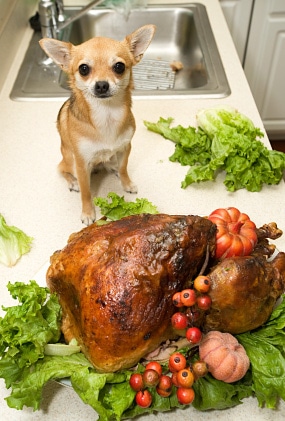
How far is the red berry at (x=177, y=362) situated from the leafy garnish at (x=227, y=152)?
0.61m

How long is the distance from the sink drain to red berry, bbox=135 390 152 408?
1380 millimetres

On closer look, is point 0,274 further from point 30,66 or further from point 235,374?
point 30,66

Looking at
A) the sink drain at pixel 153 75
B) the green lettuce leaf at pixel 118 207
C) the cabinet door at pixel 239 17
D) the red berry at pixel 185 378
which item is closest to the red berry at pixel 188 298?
the red berry at pixel 185 378

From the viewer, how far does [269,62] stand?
92.0 inches

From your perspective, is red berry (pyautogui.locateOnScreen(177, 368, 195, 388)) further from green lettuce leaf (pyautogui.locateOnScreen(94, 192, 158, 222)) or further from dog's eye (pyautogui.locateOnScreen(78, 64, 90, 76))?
dog's eye (pyautogui.locateOnScreen(78, 64, 90, 76))

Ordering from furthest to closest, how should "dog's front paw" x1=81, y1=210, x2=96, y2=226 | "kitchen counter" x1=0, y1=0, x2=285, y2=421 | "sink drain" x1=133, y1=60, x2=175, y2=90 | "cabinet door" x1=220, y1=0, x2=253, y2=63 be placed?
"cabinet door" x1=220, y1=0, x2=253, y2=63, "sink drain" x1=133, y1=60, x2=175, y2=90, "dog's front paw" x1=81, y1=210, x2=96, y2=226, "kitchen counter" x1=0, y1=0, x2=285, y2=421

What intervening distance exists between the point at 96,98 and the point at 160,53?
→ 1121 millimetres

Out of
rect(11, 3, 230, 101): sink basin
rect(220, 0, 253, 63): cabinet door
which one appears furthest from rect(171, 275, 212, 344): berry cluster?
rect(220, 0, 253, 63): cabinet door

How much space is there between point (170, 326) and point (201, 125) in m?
0.78

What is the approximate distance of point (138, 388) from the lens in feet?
2.42

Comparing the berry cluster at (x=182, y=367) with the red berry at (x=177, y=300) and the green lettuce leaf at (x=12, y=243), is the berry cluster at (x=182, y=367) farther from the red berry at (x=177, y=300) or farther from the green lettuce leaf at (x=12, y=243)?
the green lettuce leaf at (x=12, y=243)

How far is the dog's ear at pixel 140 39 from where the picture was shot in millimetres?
1098

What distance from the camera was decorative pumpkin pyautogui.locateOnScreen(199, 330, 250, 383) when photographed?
2.43 ft

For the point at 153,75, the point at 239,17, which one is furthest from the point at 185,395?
the point at 239,17
